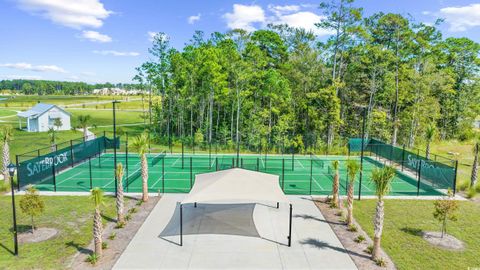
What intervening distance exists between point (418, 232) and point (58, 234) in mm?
15402

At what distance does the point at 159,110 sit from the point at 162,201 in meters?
29.3

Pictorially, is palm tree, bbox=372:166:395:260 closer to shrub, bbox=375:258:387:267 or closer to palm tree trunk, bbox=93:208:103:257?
shrub, bbox=375:258:387:267

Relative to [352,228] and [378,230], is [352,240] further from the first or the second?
[378,230]

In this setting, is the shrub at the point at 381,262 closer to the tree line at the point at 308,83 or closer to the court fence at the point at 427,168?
the court fence at the point at 427,168

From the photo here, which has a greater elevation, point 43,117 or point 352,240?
point 43,117

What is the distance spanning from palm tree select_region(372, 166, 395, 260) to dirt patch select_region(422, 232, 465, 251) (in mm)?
3196

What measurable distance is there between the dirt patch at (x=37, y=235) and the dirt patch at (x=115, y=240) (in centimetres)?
199

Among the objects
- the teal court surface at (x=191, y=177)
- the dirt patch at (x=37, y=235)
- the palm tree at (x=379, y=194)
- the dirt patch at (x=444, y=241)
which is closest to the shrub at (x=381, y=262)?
the palm tree at (x=379, y=194)

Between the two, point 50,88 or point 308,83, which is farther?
point 50,88

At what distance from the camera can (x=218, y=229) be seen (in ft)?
47.1

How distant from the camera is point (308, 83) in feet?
133

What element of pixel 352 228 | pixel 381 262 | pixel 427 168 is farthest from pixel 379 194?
pixel 427 168

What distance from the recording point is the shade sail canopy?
13.2m

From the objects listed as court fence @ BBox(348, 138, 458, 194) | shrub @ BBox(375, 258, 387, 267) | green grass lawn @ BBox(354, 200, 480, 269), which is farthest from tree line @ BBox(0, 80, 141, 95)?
shrub @ BBox(375, 258, 387, 267)
